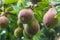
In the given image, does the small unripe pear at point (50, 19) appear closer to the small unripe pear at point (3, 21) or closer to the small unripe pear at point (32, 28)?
the small unripe pear at point (32, 28)

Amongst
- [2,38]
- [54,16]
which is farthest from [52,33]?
[54,16]

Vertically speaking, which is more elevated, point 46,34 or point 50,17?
point 50,17

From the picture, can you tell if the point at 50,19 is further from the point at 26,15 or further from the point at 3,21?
the point at 3,21

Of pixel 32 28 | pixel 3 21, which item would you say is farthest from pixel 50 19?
pixel 3 21

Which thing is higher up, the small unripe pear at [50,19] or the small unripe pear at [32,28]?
the small unripe pear at [50,19]

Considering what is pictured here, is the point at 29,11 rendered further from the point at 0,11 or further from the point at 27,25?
the point at 0,11

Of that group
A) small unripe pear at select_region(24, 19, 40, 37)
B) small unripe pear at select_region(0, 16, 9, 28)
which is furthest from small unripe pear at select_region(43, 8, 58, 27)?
small unripe pear at select_region(0, 16, 9, 28)

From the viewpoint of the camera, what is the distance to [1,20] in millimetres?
708

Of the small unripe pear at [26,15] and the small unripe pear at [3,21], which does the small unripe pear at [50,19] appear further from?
the small unripe pear at [3,21]

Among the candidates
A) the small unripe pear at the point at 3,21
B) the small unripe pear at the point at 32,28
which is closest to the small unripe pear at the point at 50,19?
the small unripe pear at the point at 32,28

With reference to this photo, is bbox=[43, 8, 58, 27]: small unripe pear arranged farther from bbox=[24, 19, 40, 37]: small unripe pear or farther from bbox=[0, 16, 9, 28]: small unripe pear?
bbox=[0, 16, 9, 28]: small unripe pear

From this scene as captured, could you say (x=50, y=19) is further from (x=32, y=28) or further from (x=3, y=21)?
(x=3, y=21)

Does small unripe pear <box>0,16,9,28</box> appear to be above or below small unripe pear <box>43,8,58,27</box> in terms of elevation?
below

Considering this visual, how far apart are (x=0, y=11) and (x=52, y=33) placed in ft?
1.96
